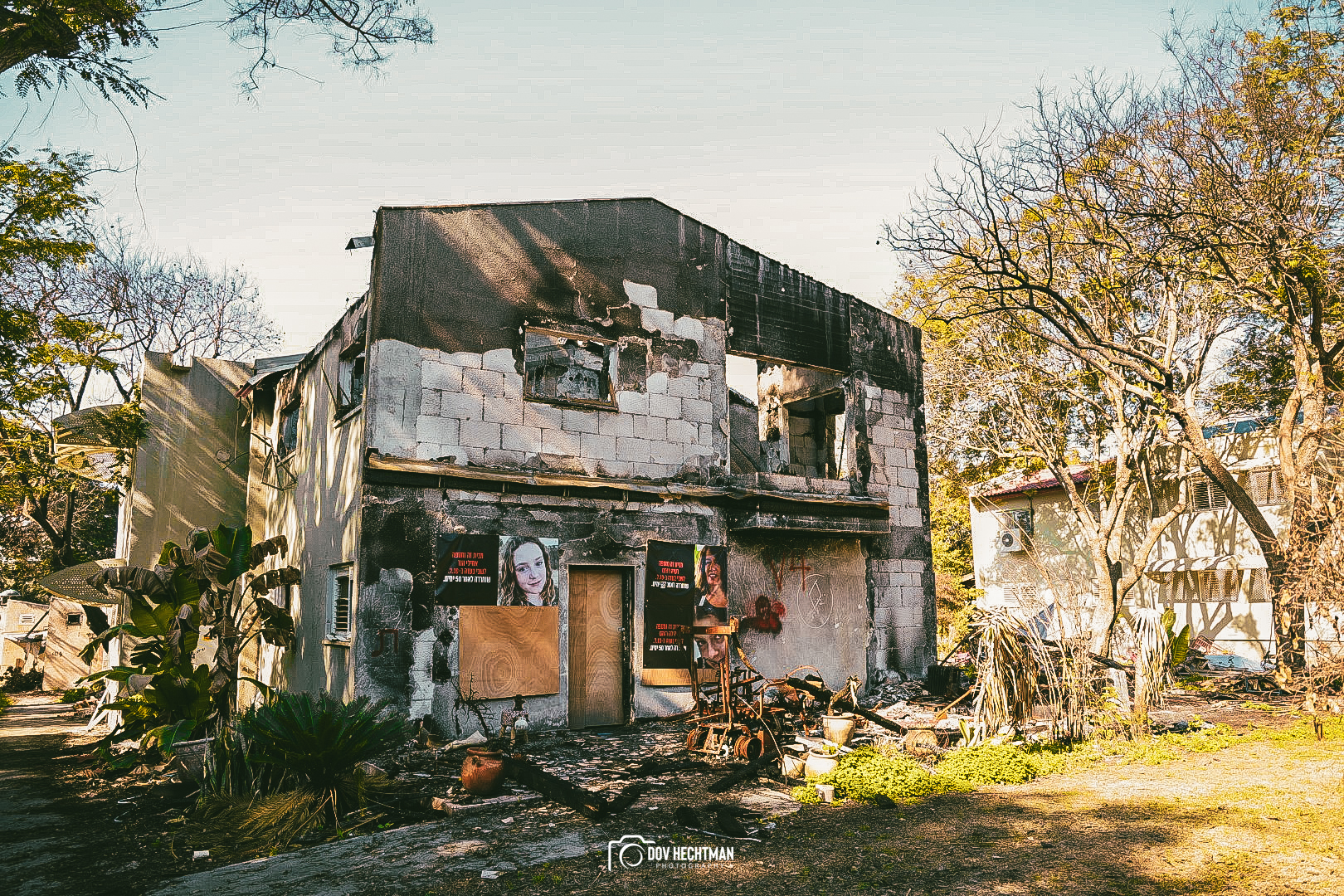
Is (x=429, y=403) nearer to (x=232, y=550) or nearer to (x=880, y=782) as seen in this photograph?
(x=232, y=550)

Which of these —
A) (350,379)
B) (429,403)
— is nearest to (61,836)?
(429,403)

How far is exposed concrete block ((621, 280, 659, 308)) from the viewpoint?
42.8 ft

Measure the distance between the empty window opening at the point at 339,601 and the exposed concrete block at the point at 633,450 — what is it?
410 cm

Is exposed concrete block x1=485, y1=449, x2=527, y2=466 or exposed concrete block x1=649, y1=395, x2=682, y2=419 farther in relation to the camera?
exposed concrete block x1=649, y1=395, x2=682, y2=419

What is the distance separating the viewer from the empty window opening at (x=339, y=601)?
11336mm

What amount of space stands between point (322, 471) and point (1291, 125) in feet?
47.8

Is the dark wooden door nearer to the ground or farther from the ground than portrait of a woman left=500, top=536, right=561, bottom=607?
nearer to the ground

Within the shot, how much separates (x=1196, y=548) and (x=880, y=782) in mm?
18168

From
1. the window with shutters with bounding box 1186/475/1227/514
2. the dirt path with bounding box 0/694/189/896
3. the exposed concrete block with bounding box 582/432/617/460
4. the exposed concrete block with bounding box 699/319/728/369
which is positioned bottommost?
the dirt path with bounding box 0/694/189/896

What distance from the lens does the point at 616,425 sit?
12.5m

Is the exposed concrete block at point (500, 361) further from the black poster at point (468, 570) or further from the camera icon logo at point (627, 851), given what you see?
the camera icon logo at point (627, 851)

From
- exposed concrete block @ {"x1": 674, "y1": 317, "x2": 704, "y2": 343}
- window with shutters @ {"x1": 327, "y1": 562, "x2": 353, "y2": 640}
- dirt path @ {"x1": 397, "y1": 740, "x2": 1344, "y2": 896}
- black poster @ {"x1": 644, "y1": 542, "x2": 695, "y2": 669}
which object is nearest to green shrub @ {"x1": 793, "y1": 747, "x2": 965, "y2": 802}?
dirt path @ {"x1": 397, "y1": 740, "x2": 1344, "y2": 896}

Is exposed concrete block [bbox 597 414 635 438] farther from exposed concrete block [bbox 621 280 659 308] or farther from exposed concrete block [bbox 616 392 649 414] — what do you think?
exposed concrete block [bbox 621 280 659 308]

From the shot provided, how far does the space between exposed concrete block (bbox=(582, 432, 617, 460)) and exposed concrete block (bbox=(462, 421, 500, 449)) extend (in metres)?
1.31
